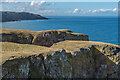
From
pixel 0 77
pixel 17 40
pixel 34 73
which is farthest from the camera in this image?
pixel 17 40

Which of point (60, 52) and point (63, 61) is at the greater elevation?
point (60, 52)

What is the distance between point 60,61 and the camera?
39750 mm

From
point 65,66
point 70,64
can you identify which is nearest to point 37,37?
point 70,64

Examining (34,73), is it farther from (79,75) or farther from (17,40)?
(17,40)

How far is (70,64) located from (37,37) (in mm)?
30029

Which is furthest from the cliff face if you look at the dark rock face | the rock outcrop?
the rock outcrop

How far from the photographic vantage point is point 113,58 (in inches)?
1896

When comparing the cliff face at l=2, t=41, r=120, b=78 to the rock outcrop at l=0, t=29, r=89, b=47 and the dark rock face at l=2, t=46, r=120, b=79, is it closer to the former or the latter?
the dark rock face at l=2, t=46, r=120, b=79

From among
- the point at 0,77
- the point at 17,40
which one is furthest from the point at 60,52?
the point at 17,40

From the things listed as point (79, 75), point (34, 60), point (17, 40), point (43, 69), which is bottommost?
point (79, 75)

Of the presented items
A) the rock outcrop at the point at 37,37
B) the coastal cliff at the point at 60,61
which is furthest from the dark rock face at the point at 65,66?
the rock outcrop at the point at 37,37

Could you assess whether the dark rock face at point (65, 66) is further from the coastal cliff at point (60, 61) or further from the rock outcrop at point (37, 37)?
the rock outcrop at point (37, 37)

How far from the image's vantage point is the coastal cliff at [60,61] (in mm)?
33266

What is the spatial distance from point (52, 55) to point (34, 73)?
654 cm
